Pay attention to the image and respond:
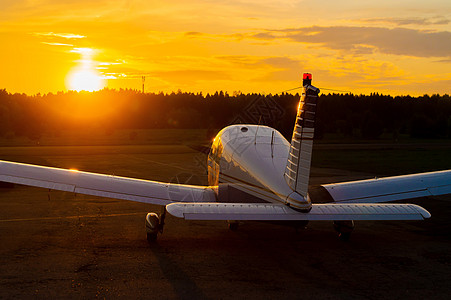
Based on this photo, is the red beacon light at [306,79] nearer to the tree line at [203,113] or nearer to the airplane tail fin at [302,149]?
the airplane tail fin at [302,149]

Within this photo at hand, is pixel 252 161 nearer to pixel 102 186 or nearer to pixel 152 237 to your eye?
pixel 152 237

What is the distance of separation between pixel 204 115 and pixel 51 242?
10333 cm

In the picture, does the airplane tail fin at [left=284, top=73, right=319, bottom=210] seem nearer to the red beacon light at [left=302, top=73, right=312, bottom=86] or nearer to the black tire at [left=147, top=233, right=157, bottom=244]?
the red beacon light at [left=302, top=73, right=312, bottom=86]

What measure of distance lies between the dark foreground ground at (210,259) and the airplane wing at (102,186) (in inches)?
42.1

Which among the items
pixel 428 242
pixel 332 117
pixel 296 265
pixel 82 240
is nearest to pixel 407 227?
pixel 428 242

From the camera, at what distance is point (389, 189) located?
Answer: 13.8 m

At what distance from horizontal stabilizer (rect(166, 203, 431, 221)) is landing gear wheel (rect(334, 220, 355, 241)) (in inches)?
101

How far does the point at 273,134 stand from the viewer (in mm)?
13617

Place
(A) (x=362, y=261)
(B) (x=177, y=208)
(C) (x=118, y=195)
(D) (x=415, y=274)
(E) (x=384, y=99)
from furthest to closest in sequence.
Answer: (E) (x=384, y=99)
(C) (x=118, y=195)
(A) (x=362, y=261)
(D) (x=415, y=274)
(B) (x=177, y=208)

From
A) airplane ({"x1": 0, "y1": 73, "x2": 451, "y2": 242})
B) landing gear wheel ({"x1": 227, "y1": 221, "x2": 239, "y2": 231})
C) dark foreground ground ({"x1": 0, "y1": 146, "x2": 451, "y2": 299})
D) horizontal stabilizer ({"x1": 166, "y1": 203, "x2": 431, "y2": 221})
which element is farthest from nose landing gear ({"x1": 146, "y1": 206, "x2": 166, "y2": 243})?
horizontal stabilizer ({"x1": 166, "y1": 203, "x2": 431, "y2": 221})

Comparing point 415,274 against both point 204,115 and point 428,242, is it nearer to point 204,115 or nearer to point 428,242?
point 428,242

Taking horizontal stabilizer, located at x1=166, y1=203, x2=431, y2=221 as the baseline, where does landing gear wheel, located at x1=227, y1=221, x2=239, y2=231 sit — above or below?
below

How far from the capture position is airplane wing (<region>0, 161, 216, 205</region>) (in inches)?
519

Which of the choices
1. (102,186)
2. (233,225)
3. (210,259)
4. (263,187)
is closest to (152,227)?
(102,186)
